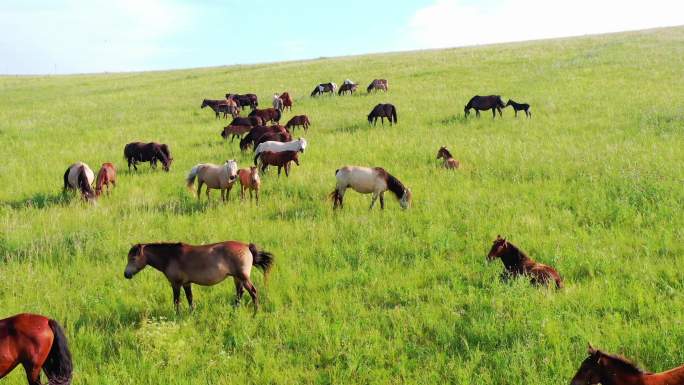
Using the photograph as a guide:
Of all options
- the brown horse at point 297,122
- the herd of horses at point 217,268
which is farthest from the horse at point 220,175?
the brown horse at point 297,122

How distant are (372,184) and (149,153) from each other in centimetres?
891

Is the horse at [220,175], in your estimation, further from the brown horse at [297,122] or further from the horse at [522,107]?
the horse at [522,107]

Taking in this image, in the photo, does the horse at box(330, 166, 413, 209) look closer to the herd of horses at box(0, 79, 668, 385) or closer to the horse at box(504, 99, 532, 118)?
the herd of horses at box(0, 79, 668, 385)

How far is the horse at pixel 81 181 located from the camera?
41.3 feet

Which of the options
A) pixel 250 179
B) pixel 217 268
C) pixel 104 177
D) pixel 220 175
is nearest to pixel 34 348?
pixel 217 268

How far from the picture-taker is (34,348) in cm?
474

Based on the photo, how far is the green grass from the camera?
5648 millimetres

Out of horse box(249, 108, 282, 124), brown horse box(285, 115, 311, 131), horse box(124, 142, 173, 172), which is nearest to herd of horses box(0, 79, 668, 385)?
horse box(124, 142, 173, 172)

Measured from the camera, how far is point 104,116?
30.0 meters

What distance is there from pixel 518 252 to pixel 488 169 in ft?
22.2

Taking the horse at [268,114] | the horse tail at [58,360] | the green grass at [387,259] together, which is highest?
the horse at [268,114]

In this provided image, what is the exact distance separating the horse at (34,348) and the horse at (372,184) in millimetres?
7031

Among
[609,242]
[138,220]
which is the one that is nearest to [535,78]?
[609,242]

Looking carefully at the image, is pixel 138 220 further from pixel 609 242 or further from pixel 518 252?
pixel 609 242
